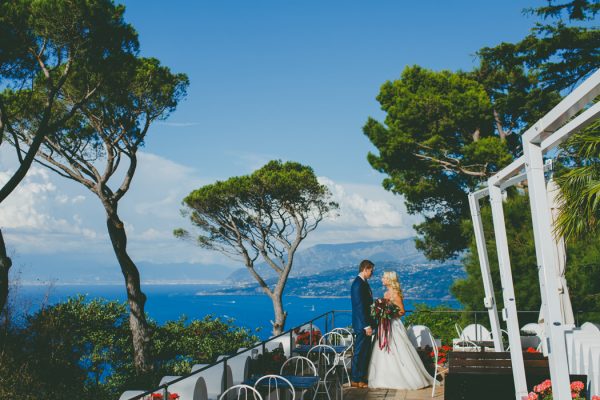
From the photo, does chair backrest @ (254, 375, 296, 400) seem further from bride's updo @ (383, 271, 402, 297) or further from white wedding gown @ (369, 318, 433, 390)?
bride's updo @ (383, 271, 402, 297)

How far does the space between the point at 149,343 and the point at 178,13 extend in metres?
7.78

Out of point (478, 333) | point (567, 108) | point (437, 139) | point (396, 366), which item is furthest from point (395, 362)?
point (437, 139)

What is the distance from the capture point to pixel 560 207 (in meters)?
5.70

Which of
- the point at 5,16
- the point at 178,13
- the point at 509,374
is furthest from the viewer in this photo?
the point at 178,13

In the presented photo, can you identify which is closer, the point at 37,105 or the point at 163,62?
the point at 37,105

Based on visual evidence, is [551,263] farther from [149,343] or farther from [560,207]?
[149,343]

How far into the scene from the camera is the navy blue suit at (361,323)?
288 inches

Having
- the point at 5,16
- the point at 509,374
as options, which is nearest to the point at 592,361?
the point at 509,374

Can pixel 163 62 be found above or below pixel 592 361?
above

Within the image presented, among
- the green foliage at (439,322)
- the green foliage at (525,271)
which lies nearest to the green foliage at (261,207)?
the green foliage at (525,271)

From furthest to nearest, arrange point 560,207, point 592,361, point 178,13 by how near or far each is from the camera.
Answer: point 178,13, point 560,207, point 592,361

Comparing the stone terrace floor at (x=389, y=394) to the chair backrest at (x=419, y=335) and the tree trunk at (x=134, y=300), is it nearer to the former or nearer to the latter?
the chair backrest at (x=419, y=335)

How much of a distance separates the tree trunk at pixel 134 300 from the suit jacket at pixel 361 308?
8.29m

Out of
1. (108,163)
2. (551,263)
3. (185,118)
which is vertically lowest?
(551,263)
